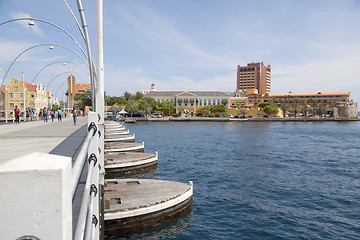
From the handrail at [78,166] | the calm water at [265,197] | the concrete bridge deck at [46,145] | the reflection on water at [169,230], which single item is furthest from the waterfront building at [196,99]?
the handrail at [78,166]

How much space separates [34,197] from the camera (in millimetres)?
1349

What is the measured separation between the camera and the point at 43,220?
137 cm

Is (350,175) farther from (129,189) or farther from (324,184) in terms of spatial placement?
(129,189)

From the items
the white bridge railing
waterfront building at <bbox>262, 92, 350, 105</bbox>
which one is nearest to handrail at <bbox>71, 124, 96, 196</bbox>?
the white bridge railing

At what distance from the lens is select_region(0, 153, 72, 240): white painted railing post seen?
4.27 feet

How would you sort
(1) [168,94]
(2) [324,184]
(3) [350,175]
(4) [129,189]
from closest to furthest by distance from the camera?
1. (4) [129,189]
2. (2) [324,184]
3. (3) [350,175]
4. (1) [168,94]

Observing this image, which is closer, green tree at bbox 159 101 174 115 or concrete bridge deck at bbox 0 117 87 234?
concrete bridge deck at bbox 0 117 87 234

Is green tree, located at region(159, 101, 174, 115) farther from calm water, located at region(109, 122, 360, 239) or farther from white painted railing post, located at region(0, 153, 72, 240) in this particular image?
white painted railing post, located at region(0, 153, 72, 240)

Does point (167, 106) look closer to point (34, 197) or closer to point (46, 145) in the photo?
point (46, 145)

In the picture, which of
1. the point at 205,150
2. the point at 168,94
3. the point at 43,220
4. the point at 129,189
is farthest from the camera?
the point at 168,94

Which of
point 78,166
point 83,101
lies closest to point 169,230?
point 78,166

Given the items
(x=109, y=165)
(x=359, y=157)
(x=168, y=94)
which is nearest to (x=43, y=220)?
(x=109, y=165)

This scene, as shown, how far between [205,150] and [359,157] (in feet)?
66.1

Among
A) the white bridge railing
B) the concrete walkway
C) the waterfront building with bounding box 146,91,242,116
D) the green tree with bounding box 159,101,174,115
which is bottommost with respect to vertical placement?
the concrete walkway
